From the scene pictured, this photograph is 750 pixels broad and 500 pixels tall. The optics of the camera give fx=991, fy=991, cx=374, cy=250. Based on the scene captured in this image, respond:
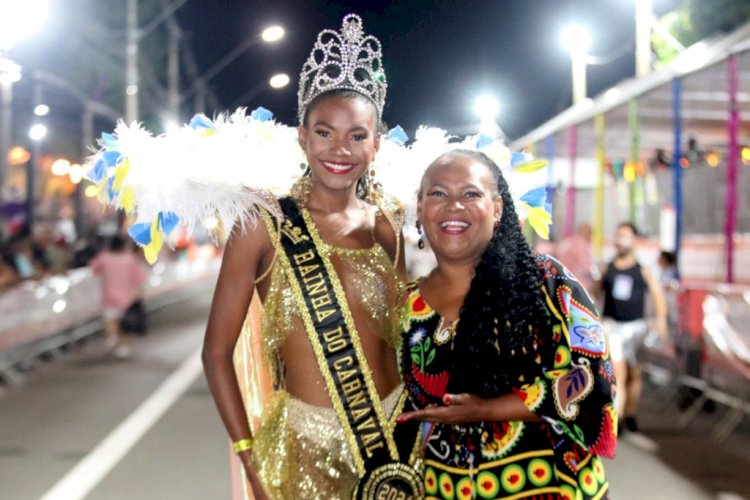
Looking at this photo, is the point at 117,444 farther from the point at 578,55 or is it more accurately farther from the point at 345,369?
the point at 578,55

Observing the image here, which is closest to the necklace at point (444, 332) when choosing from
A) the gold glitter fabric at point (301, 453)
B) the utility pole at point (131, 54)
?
the gold glitter fabric at point (301, 453)

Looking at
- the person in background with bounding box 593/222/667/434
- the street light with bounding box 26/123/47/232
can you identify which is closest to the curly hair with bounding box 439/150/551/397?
the person in background with bounding box 593/222/667/434

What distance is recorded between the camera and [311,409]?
281cm

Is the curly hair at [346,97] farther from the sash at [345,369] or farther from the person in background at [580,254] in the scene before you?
the person in background at [580,254]

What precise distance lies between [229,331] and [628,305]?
6.38 metres

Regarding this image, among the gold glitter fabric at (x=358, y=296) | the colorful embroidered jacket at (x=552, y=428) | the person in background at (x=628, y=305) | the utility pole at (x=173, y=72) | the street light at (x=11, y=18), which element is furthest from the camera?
the utility pole at (x=173, y=72)

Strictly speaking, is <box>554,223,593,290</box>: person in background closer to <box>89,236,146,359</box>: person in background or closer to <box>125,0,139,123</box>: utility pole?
<box>89,236,146,359</box>: person in background

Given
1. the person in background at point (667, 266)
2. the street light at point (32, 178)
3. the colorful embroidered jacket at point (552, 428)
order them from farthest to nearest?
the street light at point (32, 178) < the person in background at point (667, 266) < the colorful embroidered jacket at point (552, 428)

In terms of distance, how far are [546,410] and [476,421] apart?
176 mm

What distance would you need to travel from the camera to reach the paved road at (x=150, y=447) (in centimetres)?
600

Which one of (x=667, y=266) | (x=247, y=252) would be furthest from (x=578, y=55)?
(x=247, y=252)

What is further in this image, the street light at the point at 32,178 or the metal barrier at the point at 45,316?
the street light at the point at 32,178

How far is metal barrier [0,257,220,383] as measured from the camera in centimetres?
1112

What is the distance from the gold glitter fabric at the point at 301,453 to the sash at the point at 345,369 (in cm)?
3
